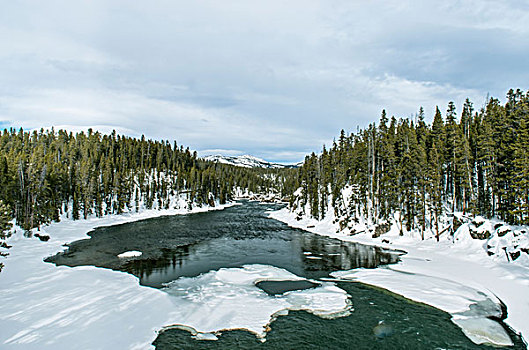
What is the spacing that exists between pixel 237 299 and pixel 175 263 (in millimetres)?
13238

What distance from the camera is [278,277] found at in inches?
962

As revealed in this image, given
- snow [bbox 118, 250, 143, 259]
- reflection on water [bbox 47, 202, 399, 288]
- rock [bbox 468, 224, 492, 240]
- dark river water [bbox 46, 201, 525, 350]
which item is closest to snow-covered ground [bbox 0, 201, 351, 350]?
dark river water [bbox 46, 201, 525, 350]

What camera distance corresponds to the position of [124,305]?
55.0ft

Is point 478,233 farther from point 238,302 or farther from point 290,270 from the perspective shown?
point 238,302

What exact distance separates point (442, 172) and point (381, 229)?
48.5 ft

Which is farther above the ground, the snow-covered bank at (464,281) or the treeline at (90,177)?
the treeline at (90,177)

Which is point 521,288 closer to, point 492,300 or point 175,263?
point 492,300

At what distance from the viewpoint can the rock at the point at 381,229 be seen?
4631cm

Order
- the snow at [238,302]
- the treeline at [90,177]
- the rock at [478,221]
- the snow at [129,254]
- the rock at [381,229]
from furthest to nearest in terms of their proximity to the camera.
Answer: the treeline at [90,177] → the rock at [381,229] → the rock at [478,221] → the snow at [129,254] → the snow at [238,302]

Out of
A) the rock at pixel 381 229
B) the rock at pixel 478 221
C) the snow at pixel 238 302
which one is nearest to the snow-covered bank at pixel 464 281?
the rock at pixel 478 221

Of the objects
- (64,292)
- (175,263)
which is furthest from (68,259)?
(64,292)

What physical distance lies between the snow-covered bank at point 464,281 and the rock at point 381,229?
829 cm

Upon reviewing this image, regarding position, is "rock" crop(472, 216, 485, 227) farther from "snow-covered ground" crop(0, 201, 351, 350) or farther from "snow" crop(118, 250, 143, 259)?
"snow" crop(118, 250, 143, 259)

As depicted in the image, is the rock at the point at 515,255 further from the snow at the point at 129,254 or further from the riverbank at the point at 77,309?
the snow at the point at 129,254
